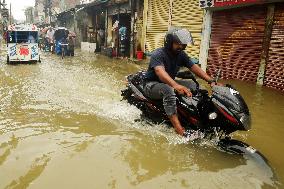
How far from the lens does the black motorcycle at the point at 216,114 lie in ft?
13.6

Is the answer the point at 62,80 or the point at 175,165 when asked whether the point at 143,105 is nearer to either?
the point at 175,165

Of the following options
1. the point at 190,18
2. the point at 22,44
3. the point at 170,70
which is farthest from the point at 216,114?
the point at 22,44

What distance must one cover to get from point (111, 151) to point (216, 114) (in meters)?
1.66

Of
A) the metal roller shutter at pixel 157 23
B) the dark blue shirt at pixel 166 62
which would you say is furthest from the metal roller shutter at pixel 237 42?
the dark blue shirt at pixel 166 62

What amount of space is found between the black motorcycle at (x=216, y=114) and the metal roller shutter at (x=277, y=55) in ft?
18.3

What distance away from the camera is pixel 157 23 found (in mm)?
17500

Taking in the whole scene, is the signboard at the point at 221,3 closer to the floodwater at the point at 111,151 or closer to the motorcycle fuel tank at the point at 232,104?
the floodwater at the point at 111,151

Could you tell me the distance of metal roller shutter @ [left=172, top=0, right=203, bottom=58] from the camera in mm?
14031

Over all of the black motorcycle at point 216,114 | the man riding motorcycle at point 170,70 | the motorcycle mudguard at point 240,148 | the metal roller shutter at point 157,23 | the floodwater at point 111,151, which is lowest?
the floodwater at point 111,151

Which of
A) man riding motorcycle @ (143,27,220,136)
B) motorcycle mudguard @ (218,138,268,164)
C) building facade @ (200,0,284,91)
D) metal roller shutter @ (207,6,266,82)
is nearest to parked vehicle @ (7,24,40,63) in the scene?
building facade @ (200,0,284,91)

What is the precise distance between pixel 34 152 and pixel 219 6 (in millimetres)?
9619

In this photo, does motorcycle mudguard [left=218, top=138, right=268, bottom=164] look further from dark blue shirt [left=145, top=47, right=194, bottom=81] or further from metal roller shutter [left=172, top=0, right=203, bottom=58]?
metal roller shutter [left=172, top=0, right=203, bottom=58]

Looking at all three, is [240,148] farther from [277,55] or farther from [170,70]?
[277,55]

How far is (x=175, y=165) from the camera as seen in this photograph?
4391 millimetres
